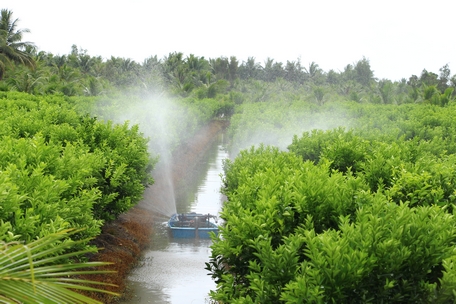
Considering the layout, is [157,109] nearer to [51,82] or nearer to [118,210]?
[51,82]

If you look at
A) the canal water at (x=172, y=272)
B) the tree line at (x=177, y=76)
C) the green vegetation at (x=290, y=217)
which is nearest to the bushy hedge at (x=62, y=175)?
the green vegetation at (x=290, y=217)

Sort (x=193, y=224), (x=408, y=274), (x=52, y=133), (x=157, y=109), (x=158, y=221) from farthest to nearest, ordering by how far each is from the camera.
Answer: (x=157, y=109)
(x=158, y=221)
(x=193, y=224)
(x=52, y=133)
(x=408, y=274)

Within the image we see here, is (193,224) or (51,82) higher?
(51,82)

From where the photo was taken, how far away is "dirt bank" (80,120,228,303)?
9.95 meters

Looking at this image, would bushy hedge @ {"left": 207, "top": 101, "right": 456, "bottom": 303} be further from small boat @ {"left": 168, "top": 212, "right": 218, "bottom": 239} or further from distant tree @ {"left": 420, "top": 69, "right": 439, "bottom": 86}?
distant tree @ {"left": 420, "top": 69, "right": 439, "bottom": 86}

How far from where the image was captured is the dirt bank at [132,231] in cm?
995

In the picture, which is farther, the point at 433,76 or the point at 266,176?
the point at 433,76

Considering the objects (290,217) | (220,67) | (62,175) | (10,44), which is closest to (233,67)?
(220,67)

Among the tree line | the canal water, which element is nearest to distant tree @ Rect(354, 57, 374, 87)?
the tree line

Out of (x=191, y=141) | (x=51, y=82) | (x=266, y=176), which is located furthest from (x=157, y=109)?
(x=266, y=176)

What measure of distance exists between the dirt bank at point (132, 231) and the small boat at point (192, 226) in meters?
0.68

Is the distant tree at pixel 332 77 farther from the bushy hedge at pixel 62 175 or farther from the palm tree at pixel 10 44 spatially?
the bushy hedge at pixel 62 175

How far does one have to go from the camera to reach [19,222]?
189 inches

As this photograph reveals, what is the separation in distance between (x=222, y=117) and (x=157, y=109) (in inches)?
899
